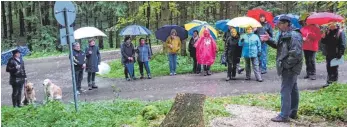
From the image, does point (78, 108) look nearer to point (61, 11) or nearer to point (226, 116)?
point (61, 11)

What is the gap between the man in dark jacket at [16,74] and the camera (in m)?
11.6

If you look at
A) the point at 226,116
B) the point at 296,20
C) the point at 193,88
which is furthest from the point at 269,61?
the point at 226,116

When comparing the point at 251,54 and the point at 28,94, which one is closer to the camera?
the point at 28,94

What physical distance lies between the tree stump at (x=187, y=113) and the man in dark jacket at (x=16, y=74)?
231 inches

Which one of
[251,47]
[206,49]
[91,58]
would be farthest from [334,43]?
[91,58]

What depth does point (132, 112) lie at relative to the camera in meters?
9.43

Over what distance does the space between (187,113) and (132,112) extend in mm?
2582

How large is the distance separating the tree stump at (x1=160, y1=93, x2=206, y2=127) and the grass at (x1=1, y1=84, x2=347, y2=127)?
1048 millimetres

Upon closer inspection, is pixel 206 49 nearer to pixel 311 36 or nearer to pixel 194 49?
pixel 194 49

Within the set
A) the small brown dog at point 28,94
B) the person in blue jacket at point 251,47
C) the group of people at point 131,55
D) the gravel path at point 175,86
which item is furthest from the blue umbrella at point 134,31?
the small brown dog at point 28,94

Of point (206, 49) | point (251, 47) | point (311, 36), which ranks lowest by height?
point (206, 49)

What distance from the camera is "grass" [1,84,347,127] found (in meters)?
8.50

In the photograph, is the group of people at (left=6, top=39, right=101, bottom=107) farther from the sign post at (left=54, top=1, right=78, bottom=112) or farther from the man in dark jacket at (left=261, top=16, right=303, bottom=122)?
the man in dark jacket at (left=261, top=16, right=303, bottom=122)

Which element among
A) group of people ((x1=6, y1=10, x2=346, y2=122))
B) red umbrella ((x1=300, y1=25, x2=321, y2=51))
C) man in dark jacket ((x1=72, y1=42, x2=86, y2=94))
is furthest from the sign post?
red umbrella ((x1=300, y1=25, x2=321, y2=51))
